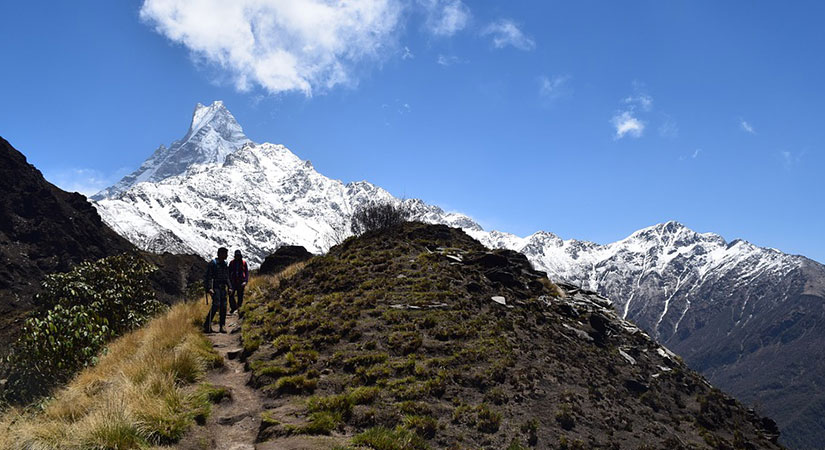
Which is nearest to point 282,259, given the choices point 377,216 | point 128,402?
point 377,216

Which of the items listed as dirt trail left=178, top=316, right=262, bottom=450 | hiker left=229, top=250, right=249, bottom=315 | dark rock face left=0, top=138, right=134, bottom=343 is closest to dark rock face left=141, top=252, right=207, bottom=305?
dark rock face left=0, top=138, right=134, bottom=343

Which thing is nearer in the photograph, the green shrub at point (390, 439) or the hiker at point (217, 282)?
the green shrub at point (390, 439)

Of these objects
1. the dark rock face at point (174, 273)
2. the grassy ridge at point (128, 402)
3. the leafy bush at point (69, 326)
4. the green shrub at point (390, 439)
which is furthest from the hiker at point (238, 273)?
the dark rock face at point (174, 273)

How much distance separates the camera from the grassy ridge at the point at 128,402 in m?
8.41

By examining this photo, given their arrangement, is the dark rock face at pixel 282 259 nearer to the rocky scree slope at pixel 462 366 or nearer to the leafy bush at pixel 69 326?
the rocky scree slope at pixel 462 366

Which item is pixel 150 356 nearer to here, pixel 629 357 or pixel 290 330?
pixel 290 330

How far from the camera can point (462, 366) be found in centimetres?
1625

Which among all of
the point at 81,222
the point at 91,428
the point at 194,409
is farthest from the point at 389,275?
the point at 81,222

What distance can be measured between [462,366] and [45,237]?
640 ft

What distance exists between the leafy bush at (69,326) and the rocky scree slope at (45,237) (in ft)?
433

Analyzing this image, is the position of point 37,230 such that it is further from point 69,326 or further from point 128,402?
point 128,402

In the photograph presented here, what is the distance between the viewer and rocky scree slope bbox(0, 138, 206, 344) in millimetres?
143125

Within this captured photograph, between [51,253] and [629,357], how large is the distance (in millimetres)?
187856

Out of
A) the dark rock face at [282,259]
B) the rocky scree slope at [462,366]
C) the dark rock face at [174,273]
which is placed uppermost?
the dark rock face at [174,273]
